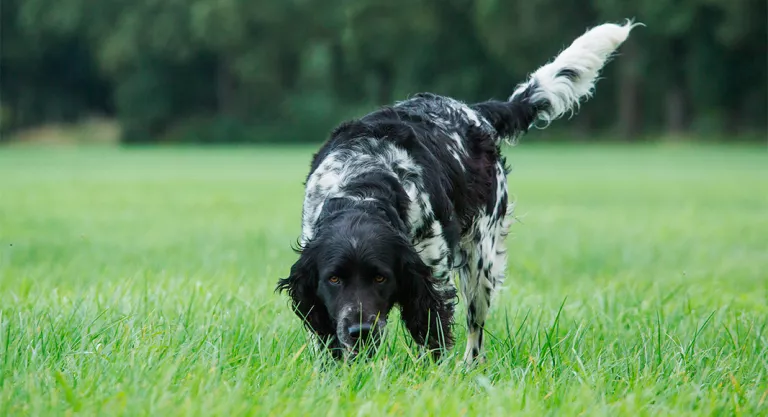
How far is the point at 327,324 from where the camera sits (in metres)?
4.34

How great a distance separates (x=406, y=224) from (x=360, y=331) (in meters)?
0.76

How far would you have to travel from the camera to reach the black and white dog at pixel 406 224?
4000 mm

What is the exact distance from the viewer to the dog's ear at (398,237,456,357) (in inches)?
165

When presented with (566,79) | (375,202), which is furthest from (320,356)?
(566,79)

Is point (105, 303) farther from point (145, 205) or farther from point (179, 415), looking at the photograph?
point (145, 205)

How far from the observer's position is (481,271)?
534cm

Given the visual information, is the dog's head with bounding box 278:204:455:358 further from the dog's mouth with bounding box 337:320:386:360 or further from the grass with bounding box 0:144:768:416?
the grass with bounding box 0:144:768:416

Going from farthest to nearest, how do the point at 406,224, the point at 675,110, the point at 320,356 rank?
the point at 675,110, the point at 406,224, the point at 320,356

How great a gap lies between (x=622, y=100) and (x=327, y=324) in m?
47.2

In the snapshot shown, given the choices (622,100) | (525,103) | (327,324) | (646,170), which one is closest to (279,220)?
(525,103)

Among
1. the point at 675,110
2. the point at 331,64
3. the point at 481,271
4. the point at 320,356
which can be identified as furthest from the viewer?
the point at 331,64

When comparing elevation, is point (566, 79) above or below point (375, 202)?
above

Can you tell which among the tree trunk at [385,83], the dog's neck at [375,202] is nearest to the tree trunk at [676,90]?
the tree trunk at [385,83]

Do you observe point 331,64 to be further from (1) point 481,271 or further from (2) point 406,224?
(2) point 406,224
